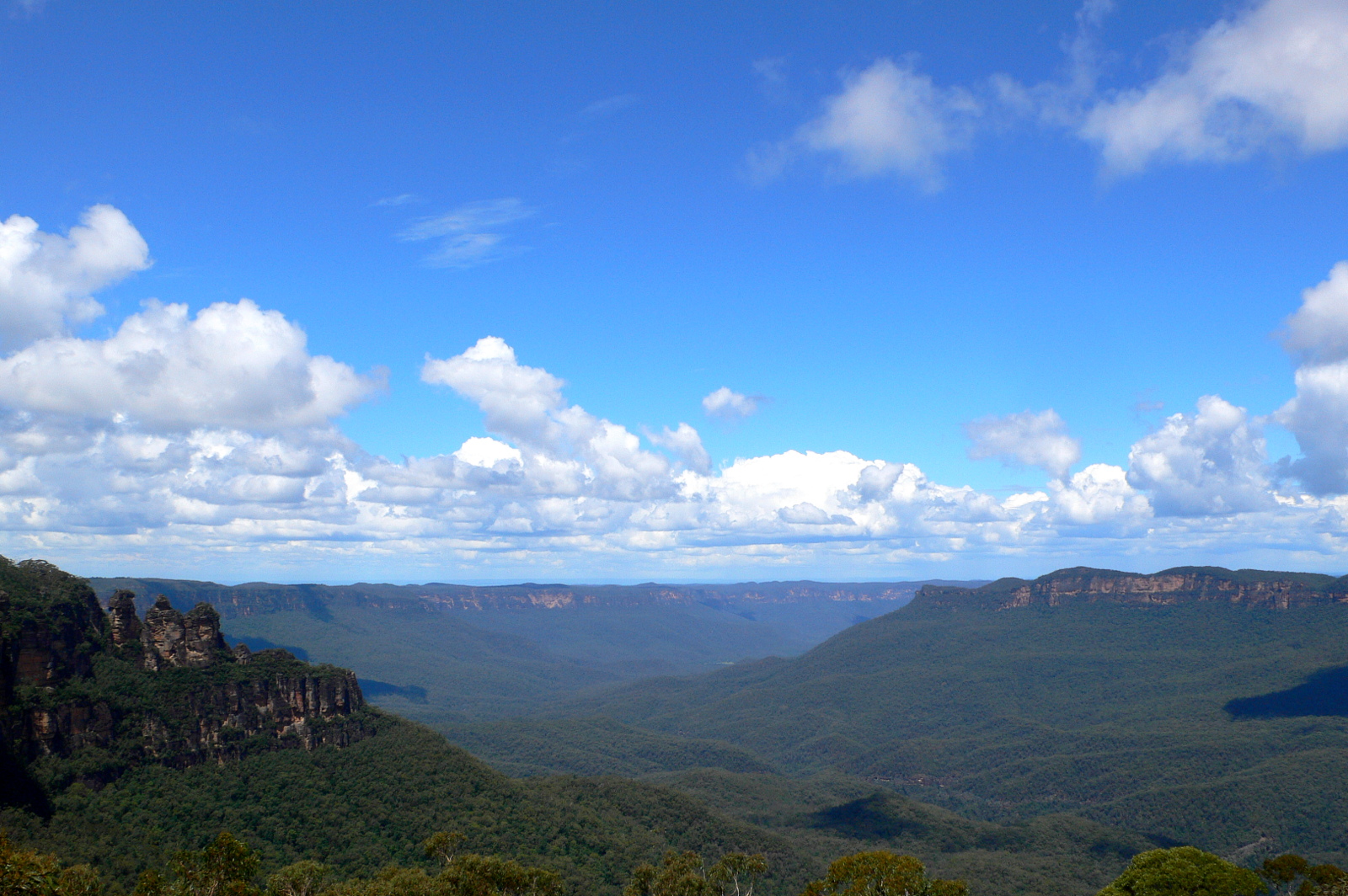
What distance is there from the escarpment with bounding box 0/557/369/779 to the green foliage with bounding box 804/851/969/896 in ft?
267

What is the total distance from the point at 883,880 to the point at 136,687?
312 feet

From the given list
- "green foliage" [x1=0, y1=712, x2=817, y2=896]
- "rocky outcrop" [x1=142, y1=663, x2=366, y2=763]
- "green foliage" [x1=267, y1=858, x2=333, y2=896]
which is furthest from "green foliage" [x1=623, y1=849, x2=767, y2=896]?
"rocky outcrop" [x1=142, y1=663, x2=366, y2=763]

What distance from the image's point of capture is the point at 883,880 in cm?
7619

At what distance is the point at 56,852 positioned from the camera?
8462 cm

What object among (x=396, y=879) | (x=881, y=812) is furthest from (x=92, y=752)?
(x=881, y=812)

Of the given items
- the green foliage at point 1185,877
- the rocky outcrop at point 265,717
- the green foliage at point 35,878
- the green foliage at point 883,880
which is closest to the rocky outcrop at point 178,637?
the rocky outcrop at point 265,717

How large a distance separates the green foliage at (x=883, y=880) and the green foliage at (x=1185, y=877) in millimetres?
15083

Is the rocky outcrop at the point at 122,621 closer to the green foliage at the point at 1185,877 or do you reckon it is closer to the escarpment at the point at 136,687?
the escarpment at the point at 136,687

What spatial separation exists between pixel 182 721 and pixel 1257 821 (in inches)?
8217

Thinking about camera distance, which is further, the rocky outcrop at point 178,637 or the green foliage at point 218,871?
the rocky outcrop at point 178,637

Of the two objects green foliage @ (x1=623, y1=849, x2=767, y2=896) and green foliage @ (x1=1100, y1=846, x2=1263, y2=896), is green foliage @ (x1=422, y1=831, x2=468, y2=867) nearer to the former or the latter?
green foliage @ (x1=623, y1=849, x2=767, y2=896)

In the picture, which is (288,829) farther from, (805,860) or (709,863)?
(805,860)

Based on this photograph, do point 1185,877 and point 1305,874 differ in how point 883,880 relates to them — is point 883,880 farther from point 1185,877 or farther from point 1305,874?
point 1305,874

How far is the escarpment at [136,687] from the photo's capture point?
100 metres
